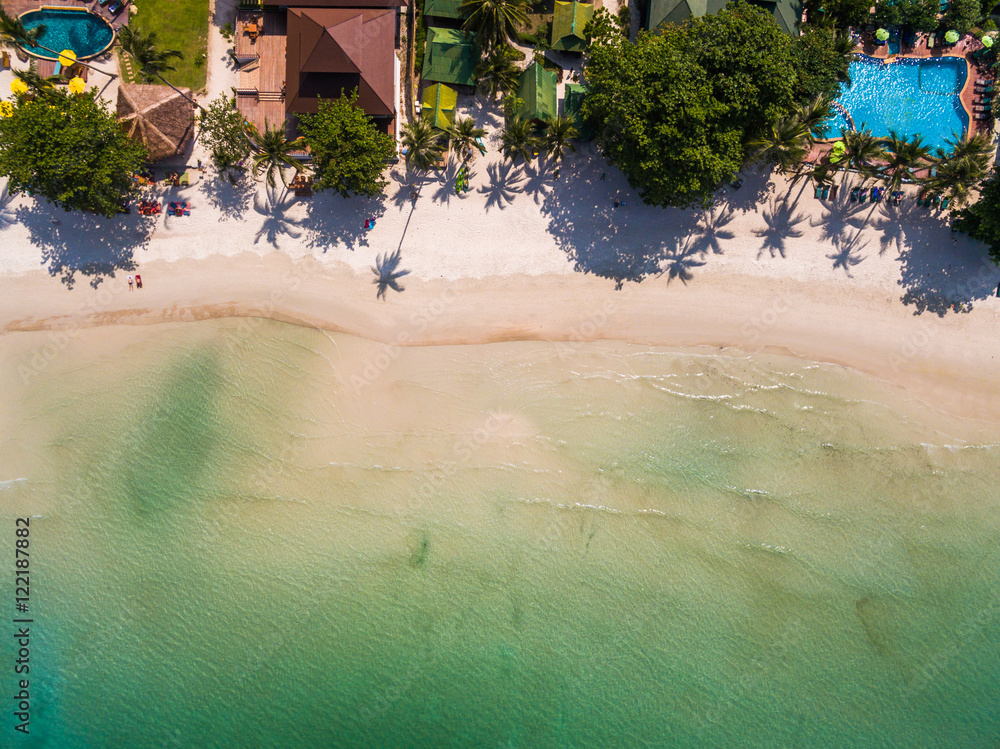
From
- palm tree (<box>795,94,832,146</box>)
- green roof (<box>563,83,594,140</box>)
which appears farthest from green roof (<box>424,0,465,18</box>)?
palm tree (<box>795,94,832,146</box>)

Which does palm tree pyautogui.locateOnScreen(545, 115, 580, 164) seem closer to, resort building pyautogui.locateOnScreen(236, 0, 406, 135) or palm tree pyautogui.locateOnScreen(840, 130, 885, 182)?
resort building pyautogui.locateOnScreen(236, 0, 406, 135)

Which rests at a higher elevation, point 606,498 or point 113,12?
point 113,12

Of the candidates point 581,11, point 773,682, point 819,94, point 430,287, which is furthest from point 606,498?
point 581,11

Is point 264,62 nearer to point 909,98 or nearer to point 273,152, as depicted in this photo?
point 273,152

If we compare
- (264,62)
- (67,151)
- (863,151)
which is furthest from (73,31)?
(863,151)

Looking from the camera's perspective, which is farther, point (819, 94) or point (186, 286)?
point (186, 286)

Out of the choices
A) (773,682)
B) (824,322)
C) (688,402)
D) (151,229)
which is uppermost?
(151,229)

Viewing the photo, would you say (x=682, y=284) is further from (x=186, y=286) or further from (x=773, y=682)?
(x=186, y=286)
